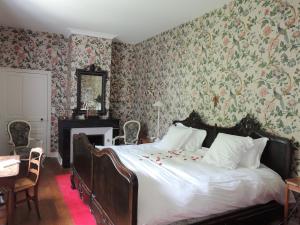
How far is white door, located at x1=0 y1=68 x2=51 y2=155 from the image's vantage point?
5.11m

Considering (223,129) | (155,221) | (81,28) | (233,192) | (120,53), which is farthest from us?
(120,53)

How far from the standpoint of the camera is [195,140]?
362 centimetres

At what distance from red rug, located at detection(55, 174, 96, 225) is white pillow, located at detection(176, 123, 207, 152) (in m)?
1.58

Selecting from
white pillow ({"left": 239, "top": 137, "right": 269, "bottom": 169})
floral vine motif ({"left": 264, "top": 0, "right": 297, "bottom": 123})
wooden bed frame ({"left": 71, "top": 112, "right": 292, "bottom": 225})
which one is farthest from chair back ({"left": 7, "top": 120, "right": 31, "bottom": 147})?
floral vine motif ({"left": 264, "top": 0, "right": 297, "bottom": 123})

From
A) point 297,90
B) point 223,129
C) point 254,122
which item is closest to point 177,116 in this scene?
point 223,129

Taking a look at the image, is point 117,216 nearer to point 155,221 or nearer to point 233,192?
point 155,221

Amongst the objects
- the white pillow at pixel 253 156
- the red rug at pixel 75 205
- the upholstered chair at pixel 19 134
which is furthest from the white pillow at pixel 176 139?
the upholstered chair at pixel 19 134

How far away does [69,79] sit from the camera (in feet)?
17.3

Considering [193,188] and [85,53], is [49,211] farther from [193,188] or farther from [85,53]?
[85,53]

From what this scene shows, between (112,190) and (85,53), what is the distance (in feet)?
12.2

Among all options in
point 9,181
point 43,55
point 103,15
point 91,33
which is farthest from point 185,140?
point 43,55

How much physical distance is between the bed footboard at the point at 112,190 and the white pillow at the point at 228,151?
1190mm

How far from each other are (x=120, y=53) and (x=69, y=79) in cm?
143

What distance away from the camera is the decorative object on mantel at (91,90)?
524cm
